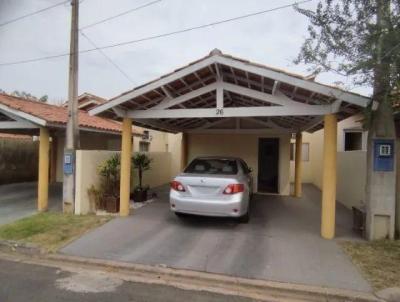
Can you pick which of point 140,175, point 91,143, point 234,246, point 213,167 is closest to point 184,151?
point 140,175

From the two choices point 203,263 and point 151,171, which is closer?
point 203,263

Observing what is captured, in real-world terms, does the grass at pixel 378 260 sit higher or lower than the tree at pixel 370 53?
lower

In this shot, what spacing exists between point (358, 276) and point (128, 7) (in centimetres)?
891

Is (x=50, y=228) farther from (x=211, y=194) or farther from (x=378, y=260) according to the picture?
(x=378, y=260)

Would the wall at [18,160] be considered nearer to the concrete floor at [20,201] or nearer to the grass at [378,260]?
the concrete floor at [20,201]

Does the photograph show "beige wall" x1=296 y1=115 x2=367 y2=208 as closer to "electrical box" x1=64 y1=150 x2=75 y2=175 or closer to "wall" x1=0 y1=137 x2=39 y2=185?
"electrical box" x1=64 y1=150 x2=75 y2=175

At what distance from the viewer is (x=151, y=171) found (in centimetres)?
1384

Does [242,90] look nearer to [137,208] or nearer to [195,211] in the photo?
[195,211]

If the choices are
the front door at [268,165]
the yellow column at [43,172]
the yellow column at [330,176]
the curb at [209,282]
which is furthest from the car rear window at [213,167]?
the front door at [268,165]

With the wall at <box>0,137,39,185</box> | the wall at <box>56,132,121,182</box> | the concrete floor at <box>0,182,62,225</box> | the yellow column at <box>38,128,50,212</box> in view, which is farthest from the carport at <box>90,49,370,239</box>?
the wall at <box>0,137,39,185</box>

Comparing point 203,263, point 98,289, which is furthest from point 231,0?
point 98,289

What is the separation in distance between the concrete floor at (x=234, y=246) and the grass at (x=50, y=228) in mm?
322

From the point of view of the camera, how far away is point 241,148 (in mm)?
13195

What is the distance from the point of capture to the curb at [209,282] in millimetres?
4297
